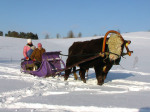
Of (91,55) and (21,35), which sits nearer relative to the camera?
(91,55)

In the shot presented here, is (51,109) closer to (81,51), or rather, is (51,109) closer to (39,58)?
(81,51)

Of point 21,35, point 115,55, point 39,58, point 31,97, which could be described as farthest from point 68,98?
point 21,35

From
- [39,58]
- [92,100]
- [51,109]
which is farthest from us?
[39,58]

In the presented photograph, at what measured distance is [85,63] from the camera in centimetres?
693

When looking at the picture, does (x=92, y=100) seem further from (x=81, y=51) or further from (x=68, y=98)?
(x=81, y=51)

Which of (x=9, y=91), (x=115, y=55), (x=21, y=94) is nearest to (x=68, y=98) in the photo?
(x=21, y=94)

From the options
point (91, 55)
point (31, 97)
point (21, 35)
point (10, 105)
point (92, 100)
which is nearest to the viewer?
point (10, 105)

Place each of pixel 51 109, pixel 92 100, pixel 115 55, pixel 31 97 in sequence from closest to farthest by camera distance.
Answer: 1. pixel 51 109
2. pixel 92 100
3. pixel 31 97
4. pixel 115 55

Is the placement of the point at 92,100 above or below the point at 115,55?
below

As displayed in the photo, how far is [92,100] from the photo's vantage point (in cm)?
451

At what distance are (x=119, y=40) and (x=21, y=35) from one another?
2636 inches

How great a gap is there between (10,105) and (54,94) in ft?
4.23

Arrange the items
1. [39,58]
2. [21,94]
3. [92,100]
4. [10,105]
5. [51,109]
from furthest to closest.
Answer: [39,58], [21,94], [92,100], [10,105], [51,109]

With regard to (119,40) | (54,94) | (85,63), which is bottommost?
(54,94)
